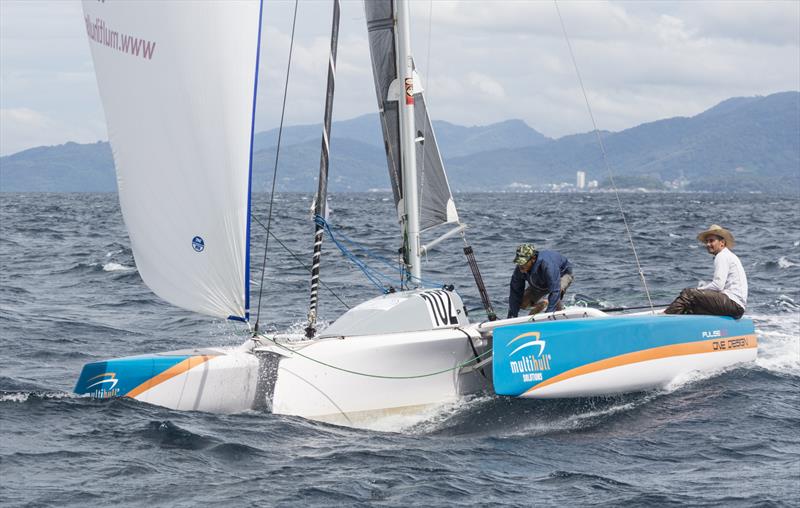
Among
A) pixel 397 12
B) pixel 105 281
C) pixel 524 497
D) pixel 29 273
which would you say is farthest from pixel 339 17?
pixel 29 273

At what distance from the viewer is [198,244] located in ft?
22.4

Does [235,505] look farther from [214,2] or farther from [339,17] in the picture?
[339,17]

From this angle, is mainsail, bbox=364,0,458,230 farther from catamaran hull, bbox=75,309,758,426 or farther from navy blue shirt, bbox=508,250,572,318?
catamaran hull, bbox=75,309,758,426

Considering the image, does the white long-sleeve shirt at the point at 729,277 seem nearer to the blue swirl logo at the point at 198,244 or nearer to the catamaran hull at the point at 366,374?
the catamaran hull at the point at 366,374

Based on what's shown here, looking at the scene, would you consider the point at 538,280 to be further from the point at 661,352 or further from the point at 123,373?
the point at 123,373

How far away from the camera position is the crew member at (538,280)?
9.24 m

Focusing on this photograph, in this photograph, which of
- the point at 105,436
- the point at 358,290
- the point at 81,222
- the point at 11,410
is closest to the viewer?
the point at 105,436

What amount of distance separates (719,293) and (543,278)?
1675 millimetres

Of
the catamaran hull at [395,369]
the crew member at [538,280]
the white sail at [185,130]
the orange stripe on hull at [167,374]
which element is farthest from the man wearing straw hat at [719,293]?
the white sail at [185,130]

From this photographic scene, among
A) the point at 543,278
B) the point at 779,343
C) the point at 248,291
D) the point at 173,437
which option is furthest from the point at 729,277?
the point at 173,437

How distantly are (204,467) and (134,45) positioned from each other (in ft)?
8.98

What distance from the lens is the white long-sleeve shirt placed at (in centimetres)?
950

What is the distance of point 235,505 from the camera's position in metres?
5.83

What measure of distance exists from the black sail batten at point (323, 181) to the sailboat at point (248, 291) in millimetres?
44
